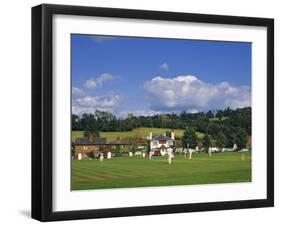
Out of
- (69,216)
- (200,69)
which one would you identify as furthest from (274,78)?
(69,216)

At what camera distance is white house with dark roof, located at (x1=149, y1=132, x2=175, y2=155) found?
23.9 feet

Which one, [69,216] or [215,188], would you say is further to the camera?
[215,188]

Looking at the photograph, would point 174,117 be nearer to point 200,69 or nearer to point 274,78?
point 200,69

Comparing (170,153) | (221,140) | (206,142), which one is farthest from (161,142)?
(221,140)

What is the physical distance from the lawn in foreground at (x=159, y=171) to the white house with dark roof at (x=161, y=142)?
9 centimetres

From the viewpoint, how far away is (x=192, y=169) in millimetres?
7414

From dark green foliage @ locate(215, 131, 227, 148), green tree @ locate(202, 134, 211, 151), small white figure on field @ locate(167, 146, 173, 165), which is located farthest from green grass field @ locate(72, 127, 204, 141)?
dark green foliage @ locate(215, 131, 227, 148)

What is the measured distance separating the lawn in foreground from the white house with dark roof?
0.09m

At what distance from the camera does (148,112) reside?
7.24 m

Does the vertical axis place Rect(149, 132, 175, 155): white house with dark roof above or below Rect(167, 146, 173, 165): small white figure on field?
above

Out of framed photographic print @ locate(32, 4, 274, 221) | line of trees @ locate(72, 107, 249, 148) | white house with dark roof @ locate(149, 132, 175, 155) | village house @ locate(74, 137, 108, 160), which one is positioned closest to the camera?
framed photographic print @ locate(32, 4, 274, 221)

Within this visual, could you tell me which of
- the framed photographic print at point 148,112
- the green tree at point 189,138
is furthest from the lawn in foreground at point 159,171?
the green tree at point 189,138

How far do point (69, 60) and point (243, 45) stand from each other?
1.80 metres

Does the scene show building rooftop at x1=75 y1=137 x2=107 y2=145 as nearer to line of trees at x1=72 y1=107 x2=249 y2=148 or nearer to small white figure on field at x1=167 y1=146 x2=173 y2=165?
line of trees at x1=72 y1=107 x2=249 y2=148
